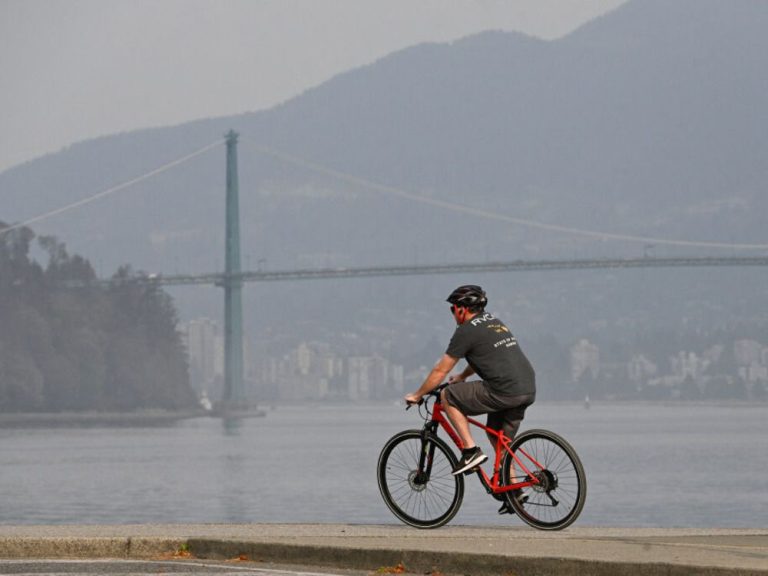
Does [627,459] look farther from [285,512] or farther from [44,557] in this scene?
[44,557]

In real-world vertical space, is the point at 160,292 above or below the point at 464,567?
above

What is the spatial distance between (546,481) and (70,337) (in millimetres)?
116423

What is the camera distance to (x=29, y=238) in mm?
125562

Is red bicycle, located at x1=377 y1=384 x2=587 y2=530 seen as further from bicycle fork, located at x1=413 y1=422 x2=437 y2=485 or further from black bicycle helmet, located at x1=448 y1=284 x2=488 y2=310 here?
black bicycle helmet, located at x1=448 y1=284 x2=488 y2=310

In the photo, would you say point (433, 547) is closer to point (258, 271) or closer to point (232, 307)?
point (232, 307)

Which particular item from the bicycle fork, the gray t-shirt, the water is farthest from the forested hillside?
the gray t-shirt

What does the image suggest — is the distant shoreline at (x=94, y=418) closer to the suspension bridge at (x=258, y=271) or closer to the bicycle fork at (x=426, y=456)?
the suspension bridge at (x=258, y=271)

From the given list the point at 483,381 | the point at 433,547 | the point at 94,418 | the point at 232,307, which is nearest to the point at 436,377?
the point at 483,381

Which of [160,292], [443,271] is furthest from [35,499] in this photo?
[160,292]

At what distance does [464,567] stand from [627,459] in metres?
72.6

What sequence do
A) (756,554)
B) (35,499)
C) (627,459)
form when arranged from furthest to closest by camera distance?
(627,459)
(35,499)
(756,554)

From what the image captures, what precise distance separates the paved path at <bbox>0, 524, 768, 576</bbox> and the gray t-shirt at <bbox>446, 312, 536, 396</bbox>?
2.65ft

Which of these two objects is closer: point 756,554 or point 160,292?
point 756,554

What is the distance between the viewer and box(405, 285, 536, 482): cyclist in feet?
33.8
